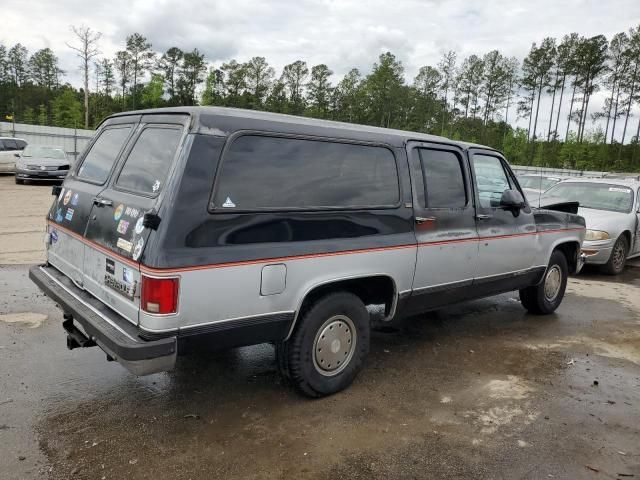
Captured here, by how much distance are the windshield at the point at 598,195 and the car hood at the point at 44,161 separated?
1683cm

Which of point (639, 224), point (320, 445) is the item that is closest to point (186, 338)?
point (320, 445)

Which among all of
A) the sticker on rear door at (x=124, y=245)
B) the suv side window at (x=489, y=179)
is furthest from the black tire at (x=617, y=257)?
the sticker on rear door at (x=124, y=245)

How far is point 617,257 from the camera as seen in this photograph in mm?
9328

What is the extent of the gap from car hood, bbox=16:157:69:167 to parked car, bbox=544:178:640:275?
16810 millimetres

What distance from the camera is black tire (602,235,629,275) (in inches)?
360

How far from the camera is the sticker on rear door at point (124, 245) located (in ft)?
10.1

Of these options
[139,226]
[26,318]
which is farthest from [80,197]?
[26,318]

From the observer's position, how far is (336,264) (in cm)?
365

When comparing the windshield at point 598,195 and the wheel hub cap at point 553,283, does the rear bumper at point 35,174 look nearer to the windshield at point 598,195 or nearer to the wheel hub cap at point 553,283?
the windshield at point 598,195

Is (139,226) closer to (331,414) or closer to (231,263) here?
(231,263)

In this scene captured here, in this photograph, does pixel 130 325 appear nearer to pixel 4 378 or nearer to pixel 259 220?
pixel 259 220

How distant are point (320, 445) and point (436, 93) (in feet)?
229

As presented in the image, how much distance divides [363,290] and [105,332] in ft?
6.63

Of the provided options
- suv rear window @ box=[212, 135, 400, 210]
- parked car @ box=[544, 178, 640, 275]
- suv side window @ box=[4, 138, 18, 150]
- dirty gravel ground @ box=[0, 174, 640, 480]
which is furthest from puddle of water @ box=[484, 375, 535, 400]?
suv side window @ box=[4, 138, 18, 150]
